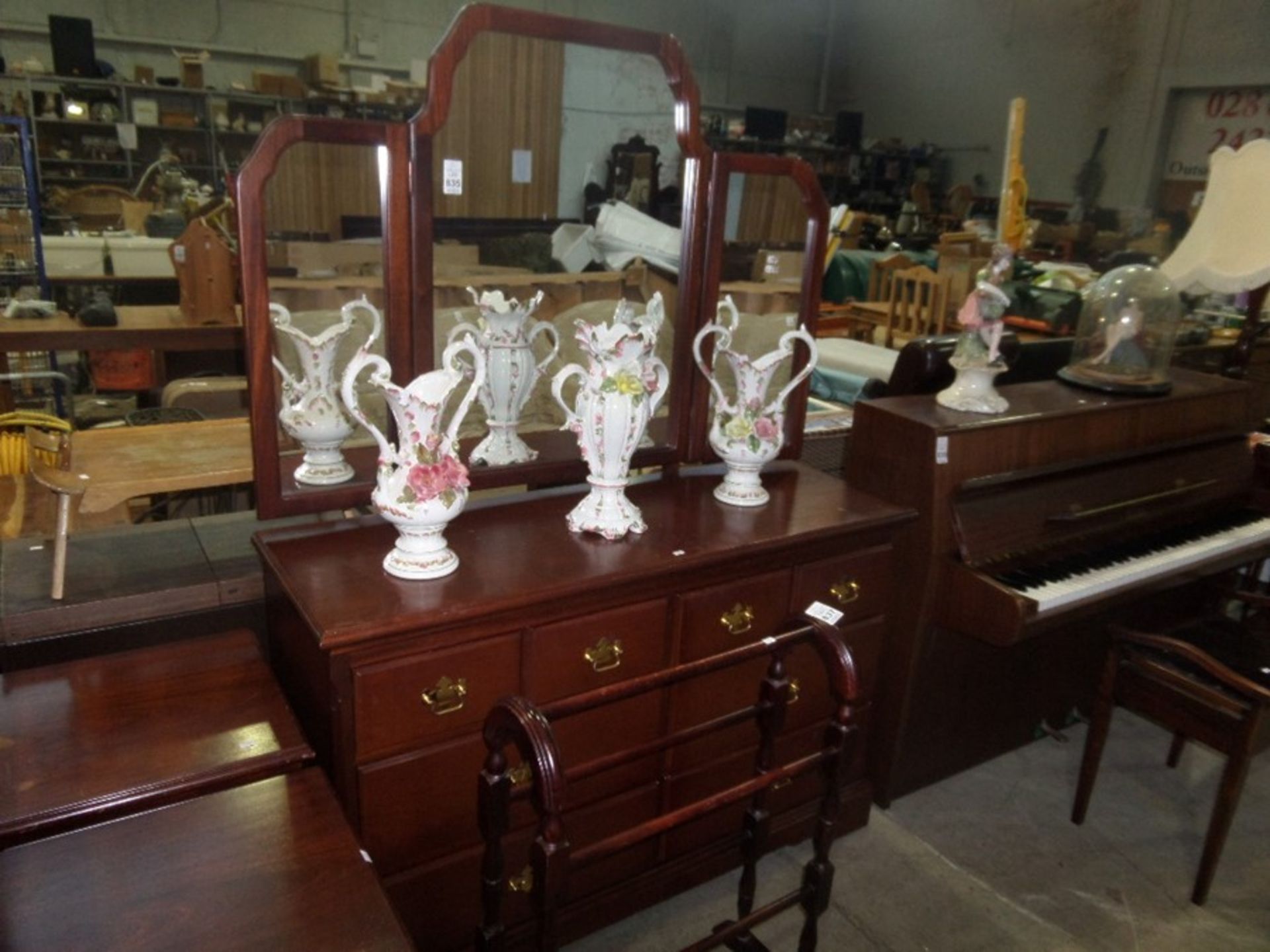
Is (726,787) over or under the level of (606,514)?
under

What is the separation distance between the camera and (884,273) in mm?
5773

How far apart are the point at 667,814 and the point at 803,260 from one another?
144 cm

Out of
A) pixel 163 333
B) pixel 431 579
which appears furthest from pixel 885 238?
pixel 431 579

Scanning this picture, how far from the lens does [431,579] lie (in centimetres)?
164

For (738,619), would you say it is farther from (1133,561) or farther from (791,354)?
(1133,561)

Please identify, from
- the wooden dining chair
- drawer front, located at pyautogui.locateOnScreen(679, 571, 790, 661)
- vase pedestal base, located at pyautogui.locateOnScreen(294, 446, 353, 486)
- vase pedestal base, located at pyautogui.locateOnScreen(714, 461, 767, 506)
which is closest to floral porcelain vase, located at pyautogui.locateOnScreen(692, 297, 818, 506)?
vase pedestal base, located at pyautogui.locateOnScreen(714, 461, 767, 506)

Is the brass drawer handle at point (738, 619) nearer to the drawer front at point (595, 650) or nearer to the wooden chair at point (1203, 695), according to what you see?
the drawer front at point (595, 650)

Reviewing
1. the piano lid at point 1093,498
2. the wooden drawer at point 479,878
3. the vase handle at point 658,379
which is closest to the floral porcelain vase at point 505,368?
the vase handle at point 658,379

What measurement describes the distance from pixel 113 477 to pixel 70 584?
0.76 feet

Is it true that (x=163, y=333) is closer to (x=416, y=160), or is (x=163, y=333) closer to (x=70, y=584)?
(x=70, y=584)

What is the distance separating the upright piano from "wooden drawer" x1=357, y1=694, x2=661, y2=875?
2.95 feet

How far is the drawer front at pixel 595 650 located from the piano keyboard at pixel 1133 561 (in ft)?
3.18

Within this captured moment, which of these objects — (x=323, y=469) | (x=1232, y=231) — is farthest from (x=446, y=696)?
(x=1232, y=231)

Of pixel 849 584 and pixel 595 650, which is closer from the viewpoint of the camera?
pixel 595 650
